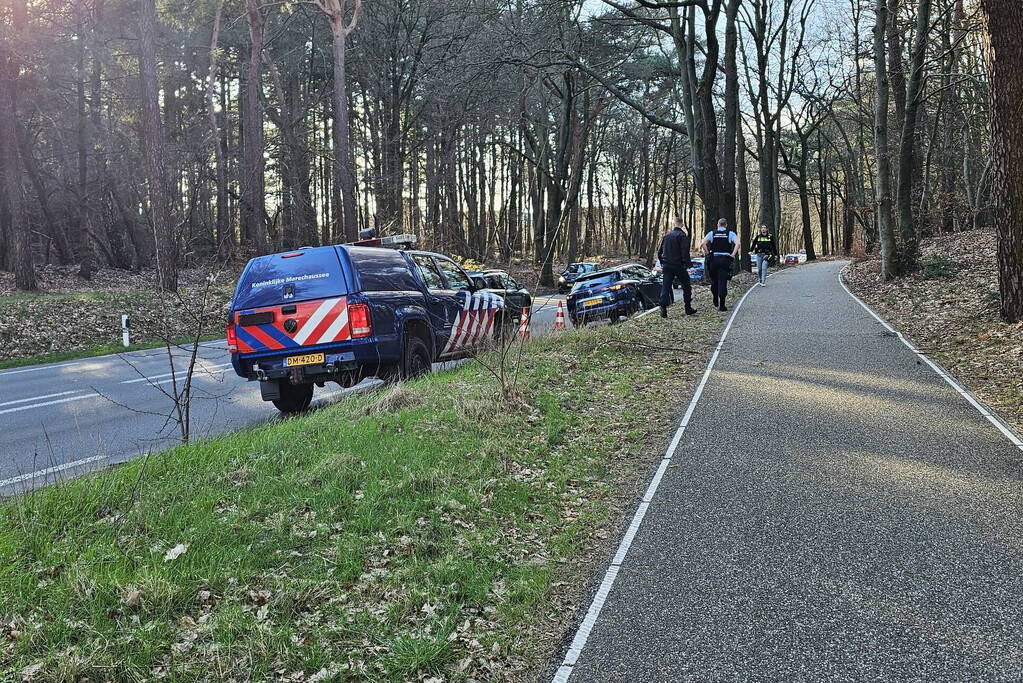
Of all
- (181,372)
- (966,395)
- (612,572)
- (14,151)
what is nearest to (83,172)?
(14,151)

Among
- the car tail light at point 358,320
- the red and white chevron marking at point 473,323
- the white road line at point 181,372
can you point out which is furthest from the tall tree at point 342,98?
the car tail light at point 358,320

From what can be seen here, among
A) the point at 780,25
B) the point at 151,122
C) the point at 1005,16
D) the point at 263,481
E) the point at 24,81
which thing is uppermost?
the point at 780,25

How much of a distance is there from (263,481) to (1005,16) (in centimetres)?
1221

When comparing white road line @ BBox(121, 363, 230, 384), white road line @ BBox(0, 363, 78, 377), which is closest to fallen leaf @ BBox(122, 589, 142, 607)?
white road line @ BBox(121, 363, 230, 384)

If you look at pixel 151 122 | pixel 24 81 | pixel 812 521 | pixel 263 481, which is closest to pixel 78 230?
pixel 24 81

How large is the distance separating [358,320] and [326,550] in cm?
477

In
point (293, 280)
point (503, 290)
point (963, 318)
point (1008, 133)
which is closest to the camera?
point (293, 280)

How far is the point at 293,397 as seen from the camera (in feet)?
33.4

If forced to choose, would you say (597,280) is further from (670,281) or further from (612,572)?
(612,572)

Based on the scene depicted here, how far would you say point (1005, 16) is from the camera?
11898 mm

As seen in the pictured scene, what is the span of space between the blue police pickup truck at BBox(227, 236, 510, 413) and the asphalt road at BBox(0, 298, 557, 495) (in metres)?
0.60

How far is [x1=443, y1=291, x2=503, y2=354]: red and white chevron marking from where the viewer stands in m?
11.9

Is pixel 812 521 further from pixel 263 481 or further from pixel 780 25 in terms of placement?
pixel 780 25

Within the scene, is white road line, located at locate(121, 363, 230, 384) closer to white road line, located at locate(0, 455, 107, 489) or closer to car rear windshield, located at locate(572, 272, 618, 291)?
white road line, located at locate(0, 455, 107, 489)
